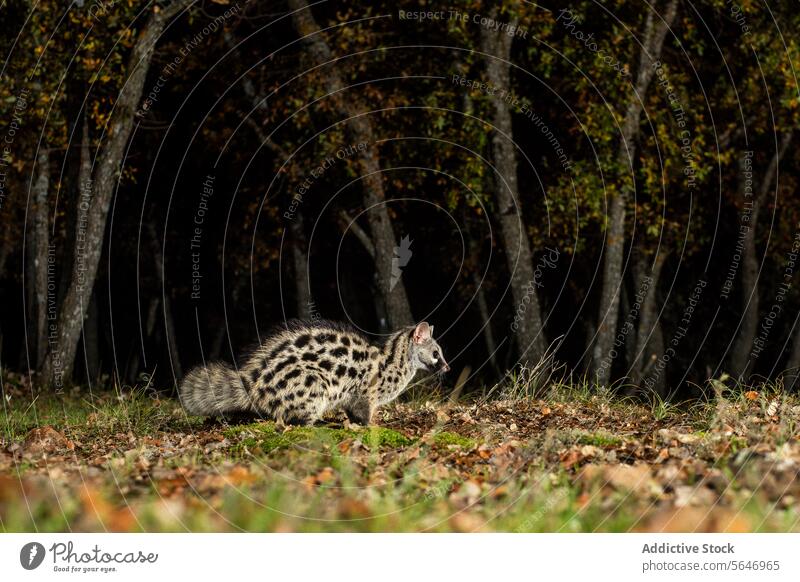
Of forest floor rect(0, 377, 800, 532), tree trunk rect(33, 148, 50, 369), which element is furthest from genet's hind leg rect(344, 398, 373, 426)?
tree trunk rect(33, 148, 50, 369)

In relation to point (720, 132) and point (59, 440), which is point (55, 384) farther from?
point (720, 132)

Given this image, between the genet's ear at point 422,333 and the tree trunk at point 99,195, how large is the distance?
871 cm

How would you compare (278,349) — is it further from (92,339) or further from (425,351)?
(92,339)

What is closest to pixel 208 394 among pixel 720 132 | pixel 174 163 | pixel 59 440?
pixel 59 440

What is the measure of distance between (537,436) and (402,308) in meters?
10.9

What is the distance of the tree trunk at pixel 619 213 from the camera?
24.1 meters

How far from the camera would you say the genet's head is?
15.4 meters

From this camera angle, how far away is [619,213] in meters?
24.5

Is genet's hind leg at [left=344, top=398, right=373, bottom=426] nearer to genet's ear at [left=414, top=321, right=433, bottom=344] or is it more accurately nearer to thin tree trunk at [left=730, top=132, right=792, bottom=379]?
genet's ear at [left=414, top=321, right=433, bottom=344]

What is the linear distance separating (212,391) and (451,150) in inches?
487

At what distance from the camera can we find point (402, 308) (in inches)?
926

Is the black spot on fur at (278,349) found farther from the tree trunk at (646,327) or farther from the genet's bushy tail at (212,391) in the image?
the tree trunk at (646,327)

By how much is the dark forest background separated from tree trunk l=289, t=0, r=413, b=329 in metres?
0.07

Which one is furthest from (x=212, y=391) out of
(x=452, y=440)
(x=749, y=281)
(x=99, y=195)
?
(x=749, y=281)
